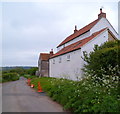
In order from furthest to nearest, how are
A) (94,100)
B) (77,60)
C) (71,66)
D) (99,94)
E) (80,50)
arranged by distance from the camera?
1. (71,66)
2. (77,60)
3. (80,50)
4. (99,94)
5. (94,100)

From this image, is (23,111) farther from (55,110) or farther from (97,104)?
(97,104)

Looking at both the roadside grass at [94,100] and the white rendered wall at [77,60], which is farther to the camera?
the white rendered wall at [77,60]

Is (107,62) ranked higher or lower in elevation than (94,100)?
higher

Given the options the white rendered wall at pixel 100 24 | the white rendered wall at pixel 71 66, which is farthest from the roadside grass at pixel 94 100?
the white rendered wall at pixel 100 24

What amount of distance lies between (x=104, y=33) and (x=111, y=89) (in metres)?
13.3

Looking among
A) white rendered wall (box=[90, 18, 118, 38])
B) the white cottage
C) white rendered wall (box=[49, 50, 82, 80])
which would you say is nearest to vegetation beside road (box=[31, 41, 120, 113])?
the white cottage

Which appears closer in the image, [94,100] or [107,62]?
[94,100]

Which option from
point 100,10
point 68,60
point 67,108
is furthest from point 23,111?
point 100,10

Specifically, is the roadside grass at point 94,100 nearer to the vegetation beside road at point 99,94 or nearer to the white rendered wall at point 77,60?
the vegetation beside road at point 99,94

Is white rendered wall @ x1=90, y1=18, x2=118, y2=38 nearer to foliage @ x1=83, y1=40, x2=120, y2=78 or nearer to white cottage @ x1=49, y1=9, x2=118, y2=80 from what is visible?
white cottage @ x1=49, y1=9, x2=118, y2=80

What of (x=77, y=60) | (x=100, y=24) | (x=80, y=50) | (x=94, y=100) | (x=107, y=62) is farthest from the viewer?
(x=100, y=24)

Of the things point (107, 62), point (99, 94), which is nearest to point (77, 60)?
point (107, 62)

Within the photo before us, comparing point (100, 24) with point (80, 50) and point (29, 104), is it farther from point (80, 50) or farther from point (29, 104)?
point (29, 104)

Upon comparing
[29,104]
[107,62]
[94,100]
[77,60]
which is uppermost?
[77,60]
